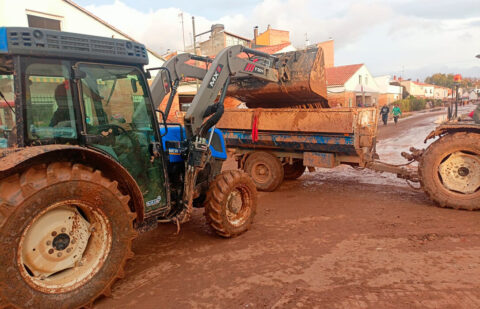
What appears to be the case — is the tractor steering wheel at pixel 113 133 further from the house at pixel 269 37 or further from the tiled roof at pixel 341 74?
the house at pixel 269 37

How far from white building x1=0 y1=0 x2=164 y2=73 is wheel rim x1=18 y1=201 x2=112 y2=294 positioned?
11.9 metres

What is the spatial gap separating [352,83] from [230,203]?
30537 mm

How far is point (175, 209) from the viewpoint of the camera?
13.1ft

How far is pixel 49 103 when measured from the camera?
2758 millimetres

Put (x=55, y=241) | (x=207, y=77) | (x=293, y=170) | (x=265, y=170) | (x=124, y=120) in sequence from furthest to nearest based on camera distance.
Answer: (x=293, y=170) → (x=265, y=170) → (x=207, y=77) → (x=124, y=120) → (x=55, y=241)

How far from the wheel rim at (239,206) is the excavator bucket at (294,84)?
7.14 feet

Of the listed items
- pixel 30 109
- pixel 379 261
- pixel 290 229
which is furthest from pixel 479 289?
pixel 30 109

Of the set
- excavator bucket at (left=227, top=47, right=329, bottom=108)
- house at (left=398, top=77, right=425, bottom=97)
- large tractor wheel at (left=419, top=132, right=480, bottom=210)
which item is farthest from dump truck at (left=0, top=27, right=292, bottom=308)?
house at (left=398, top=77, right=425, bottom=97)

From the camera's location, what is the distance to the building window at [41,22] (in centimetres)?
1244

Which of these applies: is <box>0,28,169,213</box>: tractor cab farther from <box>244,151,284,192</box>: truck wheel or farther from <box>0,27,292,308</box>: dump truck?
<box>244,151,284,192</box>: truck wheel

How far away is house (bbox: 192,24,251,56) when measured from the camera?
2930 centimetres

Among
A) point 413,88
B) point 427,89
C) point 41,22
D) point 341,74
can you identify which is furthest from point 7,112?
point 427,89

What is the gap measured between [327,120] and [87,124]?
158 inches

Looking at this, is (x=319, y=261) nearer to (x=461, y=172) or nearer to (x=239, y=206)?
(x=239, y=206)
